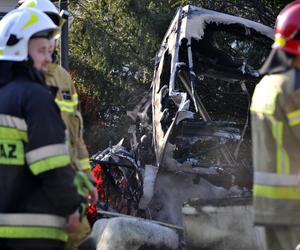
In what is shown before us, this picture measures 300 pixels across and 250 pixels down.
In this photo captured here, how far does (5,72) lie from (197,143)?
419cm

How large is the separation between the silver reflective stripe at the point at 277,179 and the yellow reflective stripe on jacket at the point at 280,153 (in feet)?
0.08

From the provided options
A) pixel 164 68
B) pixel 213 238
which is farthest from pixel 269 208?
pixel 164 68

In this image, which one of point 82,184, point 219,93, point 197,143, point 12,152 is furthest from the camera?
point 219,93

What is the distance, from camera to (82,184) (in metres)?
3.63

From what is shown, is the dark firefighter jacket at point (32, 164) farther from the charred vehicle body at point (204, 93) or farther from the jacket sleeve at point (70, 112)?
the charred vehicle body at point (204, 93)

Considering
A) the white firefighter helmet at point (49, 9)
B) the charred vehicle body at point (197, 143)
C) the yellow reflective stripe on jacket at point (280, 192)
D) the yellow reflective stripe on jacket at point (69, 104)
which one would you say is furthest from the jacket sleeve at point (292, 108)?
the charred vehicle body at point (197, 143)

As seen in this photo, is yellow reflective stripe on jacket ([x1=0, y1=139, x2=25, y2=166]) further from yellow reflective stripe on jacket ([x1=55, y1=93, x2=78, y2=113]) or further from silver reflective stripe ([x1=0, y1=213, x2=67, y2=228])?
yellow reflective stripe on jacket ([x1=55, y1=93, x2=78, y2=113])

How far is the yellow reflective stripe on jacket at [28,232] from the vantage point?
3566 millimetres

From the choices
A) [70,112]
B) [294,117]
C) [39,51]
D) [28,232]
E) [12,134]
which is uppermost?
[39,51]

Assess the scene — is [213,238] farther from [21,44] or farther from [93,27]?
[93,27]

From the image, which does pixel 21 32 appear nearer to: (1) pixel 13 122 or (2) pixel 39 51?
(2) pixel 39 51

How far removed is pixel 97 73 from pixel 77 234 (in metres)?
7.62

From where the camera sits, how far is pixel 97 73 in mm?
11539

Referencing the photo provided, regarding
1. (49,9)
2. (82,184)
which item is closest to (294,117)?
(82,184)
